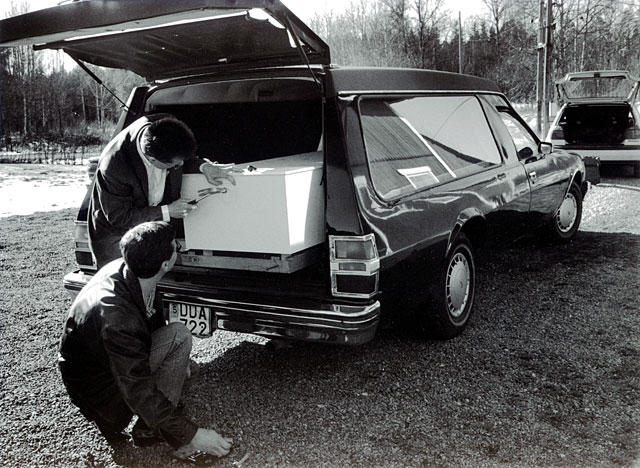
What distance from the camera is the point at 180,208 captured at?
3268 millimetres

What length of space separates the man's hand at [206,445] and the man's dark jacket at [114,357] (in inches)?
2.3

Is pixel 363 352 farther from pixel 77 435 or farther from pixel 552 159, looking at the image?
pixel 552 159

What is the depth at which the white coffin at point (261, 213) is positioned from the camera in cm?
303

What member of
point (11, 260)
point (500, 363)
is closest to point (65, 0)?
point (500, 363)

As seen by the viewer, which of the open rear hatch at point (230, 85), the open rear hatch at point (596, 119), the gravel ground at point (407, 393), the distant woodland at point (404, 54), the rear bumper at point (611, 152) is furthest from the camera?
the distant woodland at point (404, 54)

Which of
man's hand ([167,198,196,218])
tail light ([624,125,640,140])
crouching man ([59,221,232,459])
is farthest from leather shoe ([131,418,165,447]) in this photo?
tail light ([624,125,640,140])

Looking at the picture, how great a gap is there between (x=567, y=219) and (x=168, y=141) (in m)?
4.93

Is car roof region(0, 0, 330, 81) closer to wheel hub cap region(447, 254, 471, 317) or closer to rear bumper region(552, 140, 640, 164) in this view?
wheel hub cap region(447, 254, 471, 317)

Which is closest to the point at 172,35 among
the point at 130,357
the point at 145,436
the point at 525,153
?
the point at 130,357

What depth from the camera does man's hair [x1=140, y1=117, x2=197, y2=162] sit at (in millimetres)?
3201

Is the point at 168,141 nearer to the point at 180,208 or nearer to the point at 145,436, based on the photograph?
the point at 180,208

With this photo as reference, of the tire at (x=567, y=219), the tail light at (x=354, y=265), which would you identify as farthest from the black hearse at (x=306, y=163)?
the tire at (x=567, y=219)

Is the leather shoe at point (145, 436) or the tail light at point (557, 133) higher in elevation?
the tail light at point (557, 133)

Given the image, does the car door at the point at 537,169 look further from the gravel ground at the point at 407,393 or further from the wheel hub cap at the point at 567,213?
the gravel ground at the point at 407,393
